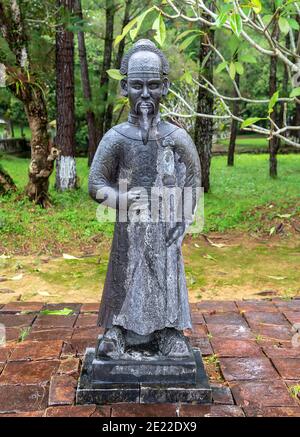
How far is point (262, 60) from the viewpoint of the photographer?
20.0m

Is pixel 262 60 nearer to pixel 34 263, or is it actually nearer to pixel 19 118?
pixel 19 118

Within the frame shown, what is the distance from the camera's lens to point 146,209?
284 centimetres

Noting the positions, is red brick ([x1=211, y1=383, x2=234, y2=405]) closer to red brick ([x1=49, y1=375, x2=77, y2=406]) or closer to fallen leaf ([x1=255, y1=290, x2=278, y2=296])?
red brick ([x1=49, y1=375, x2=77, y2=406])

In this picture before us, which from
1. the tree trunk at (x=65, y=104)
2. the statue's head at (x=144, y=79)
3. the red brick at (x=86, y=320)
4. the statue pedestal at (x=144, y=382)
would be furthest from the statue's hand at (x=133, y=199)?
the tree trunk at (x=65, y=104)

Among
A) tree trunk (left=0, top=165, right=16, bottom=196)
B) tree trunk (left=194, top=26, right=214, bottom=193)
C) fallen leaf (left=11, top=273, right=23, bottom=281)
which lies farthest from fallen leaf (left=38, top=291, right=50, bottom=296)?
tree trunk (left=194, top=26, right=214, bottom=193)

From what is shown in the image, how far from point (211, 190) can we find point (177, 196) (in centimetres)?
752

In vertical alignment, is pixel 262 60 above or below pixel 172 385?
above

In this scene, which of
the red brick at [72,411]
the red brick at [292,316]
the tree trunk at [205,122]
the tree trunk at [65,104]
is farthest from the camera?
the tree trunk at [205,122]

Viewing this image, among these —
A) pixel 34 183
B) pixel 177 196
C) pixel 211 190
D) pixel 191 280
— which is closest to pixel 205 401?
pixel 177 196

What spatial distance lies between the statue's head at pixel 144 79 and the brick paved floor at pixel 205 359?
1.63 metres

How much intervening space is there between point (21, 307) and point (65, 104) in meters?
5.50

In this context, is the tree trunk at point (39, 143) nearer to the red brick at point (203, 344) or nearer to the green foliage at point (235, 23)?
the red brick at point (203, 344)

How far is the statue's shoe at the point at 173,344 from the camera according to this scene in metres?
2.94

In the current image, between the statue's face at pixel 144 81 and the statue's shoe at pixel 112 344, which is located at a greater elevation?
the statue's face at pixel 144 81
